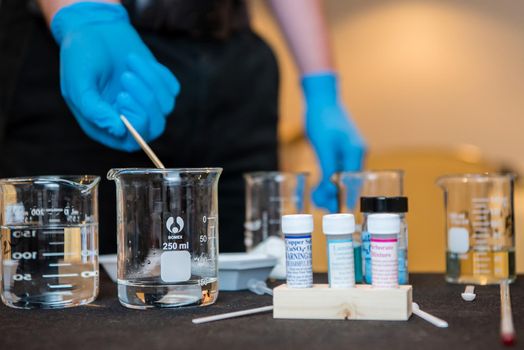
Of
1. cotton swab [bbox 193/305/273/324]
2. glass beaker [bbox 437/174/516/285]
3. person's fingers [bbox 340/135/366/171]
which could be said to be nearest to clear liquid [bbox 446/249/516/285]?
glass beaker [bbox 437/174/516/285]

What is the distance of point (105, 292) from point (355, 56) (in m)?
2.85

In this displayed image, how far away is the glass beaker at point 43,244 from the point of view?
106cm

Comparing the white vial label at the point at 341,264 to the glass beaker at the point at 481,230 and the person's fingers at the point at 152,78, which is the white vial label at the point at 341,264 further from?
Result: the person's fingers at the point at 152,78

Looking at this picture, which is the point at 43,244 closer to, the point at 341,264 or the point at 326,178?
the point at 341,264

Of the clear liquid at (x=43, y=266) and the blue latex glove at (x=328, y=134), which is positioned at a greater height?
the blue latex glove at (x=328, y=134)

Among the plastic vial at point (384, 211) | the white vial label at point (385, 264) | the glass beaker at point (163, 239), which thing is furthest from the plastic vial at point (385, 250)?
the glass beaker at point (163, 239)

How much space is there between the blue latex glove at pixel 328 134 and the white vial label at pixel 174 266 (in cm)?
79

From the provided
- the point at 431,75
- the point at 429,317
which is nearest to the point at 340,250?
the point at 429,317

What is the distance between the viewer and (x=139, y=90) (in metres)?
1.28

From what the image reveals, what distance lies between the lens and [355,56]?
3.82 metres

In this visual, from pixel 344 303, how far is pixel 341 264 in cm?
6

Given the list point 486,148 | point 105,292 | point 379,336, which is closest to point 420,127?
point 486,148

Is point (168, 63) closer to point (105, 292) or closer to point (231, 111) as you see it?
point (231, 111)

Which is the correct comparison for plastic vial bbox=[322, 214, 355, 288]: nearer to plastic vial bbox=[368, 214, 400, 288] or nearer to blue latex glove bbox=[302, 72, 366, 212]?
plastic vial bbox=[368, 214, 400, 288]
